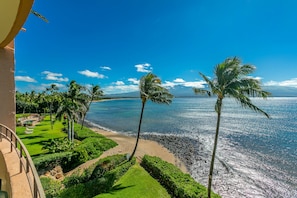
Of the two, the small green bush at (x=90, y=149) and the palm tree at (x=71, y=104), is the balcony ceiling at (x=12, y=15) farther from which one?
the palm tree at (x=71, y=104)

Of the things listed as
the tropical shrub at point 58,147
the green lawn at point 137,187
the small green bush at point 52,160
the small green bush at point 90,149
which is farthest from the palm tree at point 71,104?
the green lawn at point 137,187

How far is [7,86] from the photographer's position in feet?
33.4

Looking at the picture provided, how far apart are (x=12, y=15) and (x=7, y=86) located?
17.3 ft

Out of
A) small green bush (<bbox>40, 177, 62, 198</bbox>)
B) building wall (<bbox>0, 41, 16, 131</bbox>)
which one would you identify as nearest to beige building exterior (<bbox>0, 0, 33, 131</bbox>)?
building wall (<bbox>0, 41, 16, 131</bbox>)

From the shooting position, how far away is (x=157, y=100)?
1992 centimetres

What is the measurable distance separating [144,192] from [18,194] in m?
10.7

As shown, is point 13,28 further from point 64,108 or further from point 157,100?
point 64,108

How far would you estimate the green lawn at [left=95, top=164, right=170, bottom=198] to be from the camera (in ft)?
41.6

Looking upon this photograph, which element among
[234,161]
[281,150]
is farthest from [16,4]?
[281,150]

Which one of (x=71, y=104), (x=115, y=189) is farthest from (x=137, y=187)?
(x=71, y=104)

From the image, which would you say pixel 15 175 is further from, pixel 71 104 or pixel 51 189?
pixel 71 104

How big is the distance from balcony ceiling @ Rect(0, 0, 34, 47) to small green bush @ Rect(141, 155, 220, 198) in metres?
12.3

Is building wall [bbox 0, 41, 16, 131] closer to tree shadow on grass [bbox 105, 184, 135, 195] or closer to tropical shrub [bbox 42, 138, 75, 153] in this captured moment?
tree shadow on grass [bbox 105, 184, 135, 195]

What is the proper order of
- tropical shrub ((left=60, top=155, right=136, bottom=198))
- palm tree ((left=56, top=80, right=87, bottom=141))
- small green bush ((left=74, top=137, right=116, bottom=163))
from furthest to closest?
palm tree ((left=56, top=80, right=87, bottom=141)), small green bush ((left=74, top=137, right=116, bottom=163)), tropical shrub ((left=60, top=155, right=136, bottom=198))
